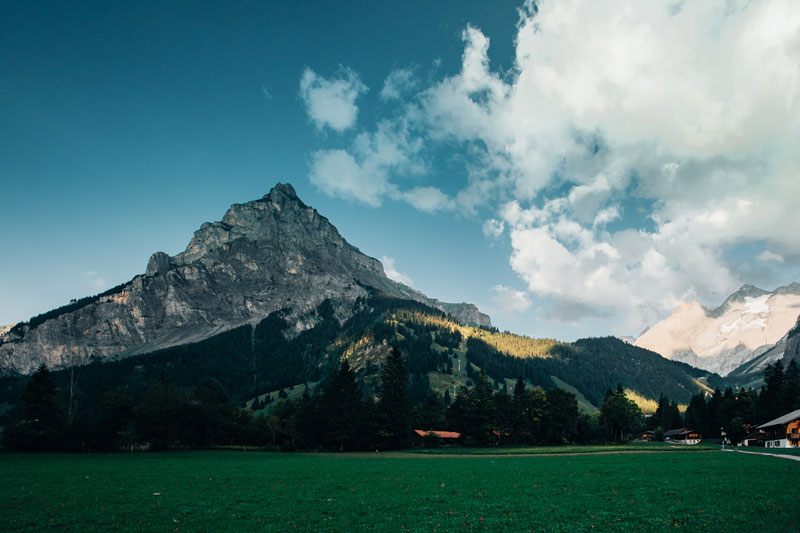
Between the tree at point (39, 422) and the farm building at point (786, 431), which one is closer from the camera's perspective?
the tree at point (39, 422)

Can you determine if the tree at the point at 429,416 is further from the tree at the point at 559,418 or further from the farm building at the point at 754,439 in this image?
the farm building at the point at 754,439

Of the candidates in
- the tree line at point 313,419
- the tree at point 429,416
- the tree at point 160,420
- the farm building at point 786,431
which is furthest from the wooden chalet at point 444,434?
the farm building at point 786,431

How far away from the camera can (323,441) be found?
87.6m

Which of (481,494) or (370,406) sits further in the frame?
(370,406)

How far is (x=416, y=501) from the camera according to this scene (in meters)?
24.4

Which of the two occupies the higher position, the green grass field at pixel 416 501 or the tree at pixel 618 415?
the green grass field at pixel 416 501

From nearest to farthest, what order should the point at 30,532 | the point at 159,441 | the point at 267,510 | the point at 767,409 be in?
the point at 30,532 → the point at 267,510 → the point at 159,441 → the point at 767,409

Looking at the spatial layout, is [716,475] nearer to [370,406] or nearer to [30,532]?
[30,532]

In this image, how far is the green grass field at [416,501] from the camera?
18.6 meters

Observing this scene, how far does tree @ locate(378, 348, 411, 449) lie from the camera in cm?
8731

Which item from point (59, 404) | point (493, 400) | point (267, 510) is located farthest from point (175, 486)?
point (493, 400)

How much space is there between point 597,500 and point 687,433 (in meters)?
167

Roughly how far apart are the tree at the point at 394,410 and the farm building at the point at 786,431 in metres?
72.1

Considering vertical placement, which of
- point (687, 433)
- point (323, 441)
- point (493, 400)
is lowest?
point (687, 433)
